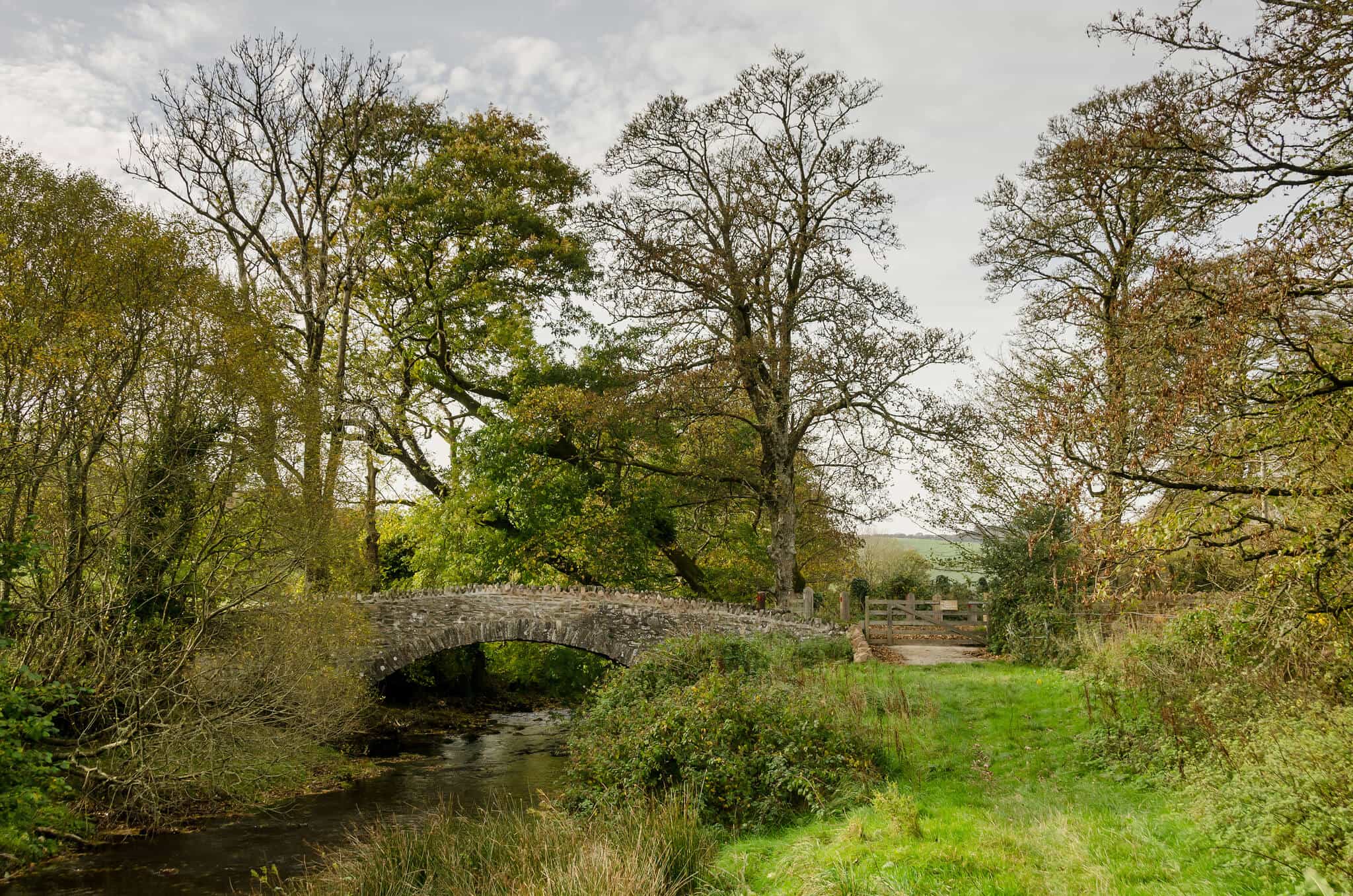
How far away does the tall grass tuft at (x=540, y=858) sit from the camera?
23.0 ft

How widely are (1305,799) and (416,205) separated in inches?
775

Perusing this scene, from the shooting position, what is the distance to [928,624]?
63.6 ft

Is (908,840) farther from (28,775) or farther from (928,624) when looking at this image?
(928,624)

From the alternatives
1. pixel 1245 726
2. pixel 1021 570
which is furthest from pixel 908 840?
pixel 1021 570

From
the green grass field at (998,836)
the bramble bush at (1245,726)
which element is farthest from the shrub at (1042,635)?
the green grass field at (998,836)

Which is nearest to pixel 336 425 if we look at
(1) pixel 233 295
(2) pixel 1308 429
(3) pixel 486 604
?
(1) pixel 233 295

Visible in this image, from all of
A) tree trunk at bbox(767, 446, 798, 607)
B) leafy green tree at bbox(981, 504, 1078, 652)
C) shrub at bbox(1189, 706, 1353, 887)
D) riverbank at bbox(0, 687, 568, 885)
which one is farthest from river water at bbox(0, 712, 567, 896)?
leafy green tree at bbox(981, 504, 1078, 652)

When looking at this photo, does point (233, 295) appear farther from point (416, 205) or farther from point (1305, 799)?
A: point (1305, 799)

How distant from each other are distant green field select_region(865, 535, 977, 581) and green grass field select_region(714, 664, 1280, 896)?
30.4 ft

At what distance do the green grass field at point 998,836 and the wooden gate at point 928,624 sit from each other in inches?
322

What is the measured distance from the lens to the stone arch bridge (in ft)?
58.8

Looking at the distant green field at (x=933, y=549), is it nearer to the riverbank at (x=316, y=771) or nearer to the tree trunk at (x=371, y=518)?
the riverbank at (x=316, y=771)

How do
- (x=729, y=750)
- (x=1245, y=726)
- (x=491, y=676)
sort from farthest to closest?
(x=491, y=676) < (x=729, y=750) < (x=1245, y=726)

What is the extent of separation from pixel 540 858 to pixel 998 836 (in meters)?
4.28
